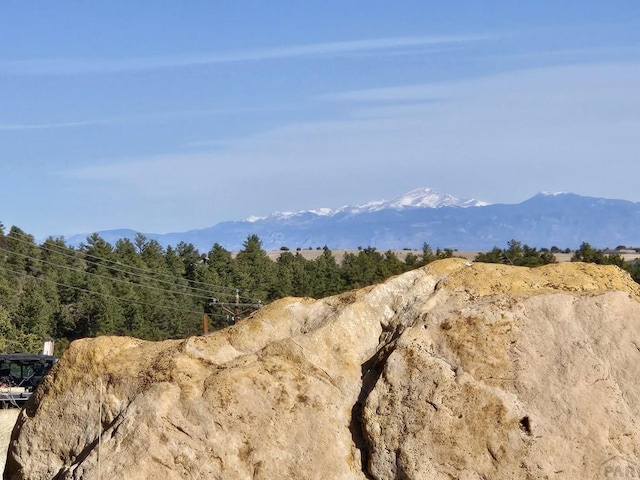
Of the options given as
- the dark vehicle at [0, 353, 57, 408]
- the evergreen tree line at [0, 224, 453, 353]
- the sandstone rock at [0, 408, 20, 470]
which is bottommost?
the sandstone rock at [0, 408, 20, 470]

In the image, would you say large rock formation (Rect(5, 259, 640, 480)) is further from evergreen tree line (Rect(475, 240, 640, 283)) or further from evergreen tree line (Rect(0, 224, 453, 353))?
evergreen tree line (Rect(475, 240, 640, 283))

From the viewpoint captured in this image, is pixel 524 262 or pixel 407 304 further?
pixel 524 262

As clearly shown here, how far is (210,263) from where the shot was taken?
345ft

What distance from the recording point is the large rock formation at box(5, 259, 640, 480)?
11.9 meters

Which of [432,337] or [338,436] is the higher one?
[432,337]

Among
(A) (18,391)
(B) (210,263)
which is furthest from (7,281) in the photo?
(A) (18,391)

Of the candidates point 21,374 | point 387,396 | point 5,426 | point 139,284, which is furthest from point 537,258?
point 387,396

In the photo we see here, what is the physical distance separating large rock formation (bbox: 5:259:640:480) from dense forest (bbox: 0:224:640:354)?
193 ft

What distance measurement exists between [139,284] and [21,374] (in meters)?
48.5

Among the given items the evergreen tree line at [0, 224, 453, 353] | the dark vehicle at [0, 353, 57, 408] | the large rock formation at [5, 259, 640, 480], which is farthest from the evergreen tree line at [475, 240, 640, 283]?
the large rock formation at [5, 259, 640, 480]

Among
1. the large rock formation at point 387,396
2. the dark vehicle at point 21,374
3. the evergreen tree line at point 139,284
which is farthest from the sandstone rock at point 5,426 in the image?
the evergreen tree line at point 139,284

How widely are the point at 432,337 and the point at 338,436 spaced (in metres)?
1.54

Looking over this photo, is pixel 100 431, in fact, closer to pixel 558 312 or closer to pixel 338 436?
pixel 338 436

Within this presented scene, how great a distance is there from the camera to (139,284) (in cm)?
9344
